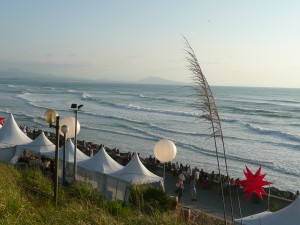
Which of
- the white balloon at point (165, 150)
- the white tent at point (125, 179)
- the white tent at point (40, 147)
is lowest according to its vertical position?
the white tent at point (125, 179)

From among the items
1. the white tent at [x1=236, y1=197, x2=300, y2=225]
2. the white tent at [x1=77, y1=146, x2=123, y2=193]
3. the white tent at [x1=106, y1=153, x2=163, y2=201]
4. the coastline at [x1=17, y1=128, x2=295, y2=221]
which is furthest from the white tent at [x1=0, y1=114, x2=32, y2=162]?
the white tent at [x1=236, y1=197, x2=300, y2=225]

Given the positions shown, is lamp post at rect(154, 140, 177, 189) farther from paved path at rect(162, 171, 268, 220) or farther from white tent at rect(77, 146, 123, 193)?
white tent at rect(77, 146, 123, 193)

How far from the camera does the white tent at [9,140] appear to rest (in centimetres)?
1717

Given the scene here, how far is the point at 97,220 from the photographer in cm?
515

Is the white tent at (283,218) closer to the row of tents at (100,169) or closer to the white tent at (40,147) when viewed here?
the row of tents at (100,169)

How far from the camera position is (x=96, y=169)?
1430cm

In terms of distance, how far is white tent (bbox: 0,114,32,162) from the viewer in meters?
17.2

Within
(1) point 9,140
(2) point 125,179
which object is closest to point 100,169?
(2) point 125,179

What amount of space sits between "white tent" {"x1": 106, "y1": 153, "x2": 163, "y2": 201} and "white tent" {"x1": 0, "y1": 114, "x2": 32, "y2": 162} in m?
5.55

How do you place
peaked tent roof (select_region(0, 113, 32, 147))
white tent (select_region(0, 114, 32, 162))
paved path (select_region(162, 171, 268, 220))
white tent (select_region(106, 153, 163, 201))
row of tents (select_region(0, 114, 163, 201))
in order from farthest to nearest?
peaked tent roof (select_region(0, 113, 32, 147))
white tent (select_region(0, 114, 32, 162))
paved path (select_region(162, 171, 268, 220))
row of tents (select_region(0, 114, 163, 201))
white tent (select_region(106, 153, 163, 201))

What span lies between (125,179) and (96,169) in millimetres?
1462

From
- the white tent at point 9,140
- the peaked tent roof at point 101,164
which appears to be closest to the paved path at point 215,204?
the peaked tent roof at point 101,164

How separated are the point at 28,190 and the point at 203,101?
13.1ft

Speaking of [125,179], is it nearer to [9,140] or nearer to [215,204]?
[215,204]
